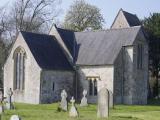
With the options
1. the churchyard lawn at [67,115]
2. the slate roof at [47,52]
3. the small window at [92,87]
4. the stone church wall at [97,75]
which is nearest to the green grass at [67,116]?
the churchyard lawn at [67,115]

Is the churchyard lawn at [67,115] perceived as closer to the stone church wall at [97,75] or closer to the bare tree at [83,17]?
the stone church wall at [97,75]

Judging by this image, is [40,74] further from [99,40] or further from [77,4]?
[77,4]

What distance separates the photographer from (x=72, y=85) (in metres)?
45.2

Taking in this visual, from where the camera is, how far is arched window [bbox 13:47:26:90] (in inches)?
1722

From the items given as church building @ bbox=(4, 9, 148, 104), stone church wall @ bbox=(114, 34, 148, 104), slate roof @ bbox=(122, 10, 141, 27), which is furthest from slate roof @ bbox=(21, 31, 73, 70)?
slate roof @ bbox=(122, 10, 141, 27)

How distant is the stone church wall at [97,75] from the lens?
1670 inches

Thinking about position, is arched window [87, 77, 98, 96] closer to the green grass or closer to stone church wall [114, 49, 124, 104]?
stone church wall [114, 49, 124, 104]

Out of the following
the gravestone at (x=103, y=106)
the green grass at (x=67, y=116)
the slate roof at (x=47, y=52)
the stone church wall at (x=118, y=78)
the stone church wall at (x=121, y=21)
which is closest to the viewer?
the green grass at (x=67, y=116)

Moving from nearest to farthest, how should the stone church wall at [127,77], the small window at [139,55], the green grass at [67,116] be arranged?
the green grass at [67,116], the stone church wall at [127,77], the small window at [139,55]

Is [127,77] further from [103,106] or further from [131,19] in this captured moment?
[103,106]

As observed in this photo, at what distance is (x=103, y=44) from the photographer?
4516cm

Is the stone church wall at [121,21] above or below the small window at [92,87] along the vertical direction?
above

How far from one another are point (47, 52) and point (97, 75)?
5365 mm

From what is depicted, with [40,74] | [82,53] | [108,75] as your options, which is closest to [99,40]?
[82,53]
